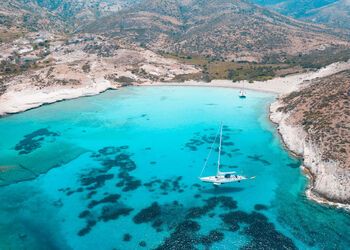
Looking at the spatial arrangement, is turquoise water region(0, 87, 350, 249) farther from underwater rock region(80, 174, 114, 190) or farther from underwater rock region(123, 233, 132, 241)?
underwater rock region(80, 174, 114, 190)

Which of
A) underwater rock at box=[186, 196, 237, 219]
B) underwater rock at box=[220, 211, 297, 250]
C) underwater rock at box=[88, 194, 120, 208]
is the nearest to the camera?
underwater rock at box=[220, 211, 297, 250]

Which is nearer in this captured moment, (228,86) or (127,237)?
(127,237)

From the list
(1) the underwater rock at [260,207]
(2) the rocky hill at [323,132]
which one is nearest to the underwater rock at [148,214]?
(1) the underwater rock at [260,207]

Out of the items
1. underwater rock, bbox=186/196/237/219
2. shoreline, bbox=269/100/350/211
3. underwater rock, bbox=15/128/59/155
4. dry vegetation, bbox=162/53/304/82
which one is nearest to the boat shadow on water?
underwater rock, bbox=186/196/237/219

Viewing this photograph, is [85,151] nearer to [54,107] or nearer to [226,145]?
[226,145]

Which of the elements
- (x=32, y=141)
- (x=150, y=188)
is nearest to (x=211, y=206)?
(x=150, y=188)

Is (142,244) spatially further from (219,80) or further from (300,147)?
(219,80)

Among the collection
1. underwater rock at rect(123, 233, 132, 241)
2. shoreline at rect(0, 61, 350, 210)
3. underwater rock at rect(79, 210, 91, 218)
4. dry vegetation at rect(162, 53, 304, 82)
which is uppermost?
dry vegetation at rect(162, 53, 304, 82)
